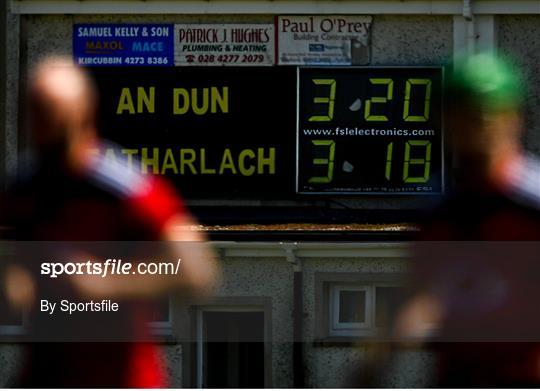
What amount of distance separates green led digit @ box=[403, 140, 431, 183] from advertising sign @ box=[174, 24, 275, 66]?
0.74 metres

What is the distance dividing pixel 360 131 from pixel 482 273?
11.8 feet

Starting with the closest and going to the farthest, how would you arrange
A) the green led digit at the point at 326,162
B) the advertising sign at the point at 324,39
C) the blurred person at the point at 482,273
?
the blurred person at the point at 482,273 → the advertising sign at the point at 324,39 → the green led digit at the point at 326,162

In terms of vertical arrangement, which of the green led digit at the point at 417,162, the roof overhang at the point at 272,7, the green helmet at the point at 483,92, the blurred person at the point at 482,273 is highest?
the roof overhang at the point at 272,7

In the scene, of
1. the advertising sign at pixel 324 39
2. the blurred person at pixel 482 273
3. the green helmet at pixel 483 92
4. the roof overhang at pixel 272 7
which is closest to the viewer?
the blurred person at pixel 482 273

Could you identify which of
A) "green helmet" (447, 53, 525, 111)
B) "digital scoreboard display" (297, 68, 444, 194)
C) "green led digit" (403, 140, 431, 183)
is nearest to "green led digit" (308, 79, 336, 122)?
"digital scoreboard display" (297, 68, 444, 194)

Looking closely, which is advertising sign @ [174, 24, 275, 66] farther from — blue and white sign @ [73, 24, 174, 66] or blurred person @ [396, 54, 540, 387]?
blurred person @ [396, 54, 540, 387]

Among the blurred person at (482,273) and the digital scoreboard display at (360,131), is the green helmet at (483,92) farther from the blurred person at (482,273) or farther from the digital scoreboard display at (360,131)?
the digital scoreboard display at (360,131)

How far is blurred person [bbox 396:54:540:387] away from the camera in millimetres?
1680

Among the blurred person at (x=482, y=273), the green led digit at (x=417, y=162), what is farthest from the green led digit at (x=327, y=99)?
the blurred person at (x=482, y=273)

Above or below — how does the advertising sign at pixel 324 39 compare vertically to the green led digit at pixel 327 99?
above

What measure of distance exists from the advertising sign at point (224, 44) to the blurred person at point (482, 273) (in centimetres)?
351

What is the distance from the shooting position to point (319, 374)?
4.53 m

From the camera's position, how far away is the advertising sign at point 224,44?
17.1 feet

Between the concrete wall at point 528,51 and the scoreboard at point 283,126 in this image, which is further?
the scoreboard at point 283,126
